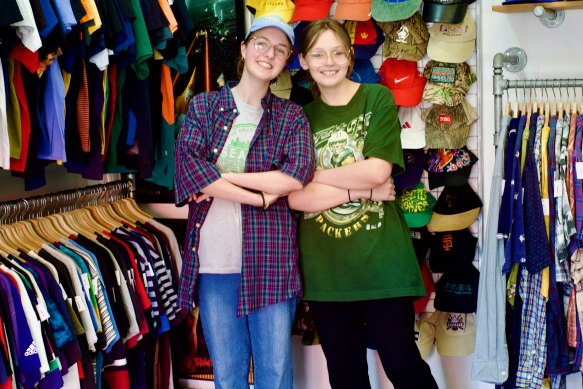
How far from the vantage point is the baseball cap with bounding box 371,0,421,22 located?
2713 mm

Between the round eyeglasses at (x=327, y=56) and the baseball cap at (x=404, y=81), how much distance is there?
771mm

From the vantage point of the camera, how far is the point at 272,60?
2104mm

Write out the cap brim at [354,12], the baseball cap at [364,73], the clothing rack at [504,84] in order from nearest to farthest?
1. the clothing rack at [504,84]
2. the cap brim at [354,12]
3. the baseball cap at [364,73]

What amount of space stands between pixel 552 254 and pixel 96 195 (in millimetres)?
1850

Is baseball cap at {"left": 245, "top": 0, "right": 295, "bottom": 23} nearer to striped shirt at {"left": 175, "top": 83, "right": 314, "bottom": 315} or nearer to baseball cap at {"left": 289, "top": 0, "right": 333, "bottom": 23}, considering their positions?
baseball cap at {"left": 289, "top": 0, "right": 333, "bottom": 23}

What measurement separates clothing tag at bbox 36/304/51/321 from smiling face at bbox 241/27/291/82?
99cm

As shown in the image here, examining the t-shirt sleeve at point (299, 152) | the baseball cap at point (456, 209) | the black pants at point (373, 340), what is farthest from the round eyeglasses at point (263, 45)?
the baseball cap at point (456, 209)

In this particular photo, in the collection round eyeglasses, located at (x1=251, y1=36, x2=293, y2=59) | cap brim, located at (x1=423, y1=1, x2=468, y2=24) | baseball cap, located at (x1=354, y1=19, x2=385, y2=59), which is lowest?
round eyeglasses, located at (x1=251, y1=36, x2=293, y2=59)

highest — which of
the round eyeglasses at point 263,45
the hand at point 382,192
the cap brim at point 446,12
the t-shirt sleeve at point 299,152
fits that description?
the cap brim at point 446,12

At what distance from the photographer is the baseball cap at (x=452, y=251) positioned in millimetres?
2879

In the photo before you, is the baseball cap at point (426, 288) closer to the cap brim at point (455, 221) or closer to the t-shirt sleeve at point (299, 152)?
the cap brim at point (455, 221)

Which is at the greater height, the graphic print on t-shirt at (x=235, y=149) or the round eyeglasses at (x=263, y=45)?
the round eyeglasses at (x=263, y=45)

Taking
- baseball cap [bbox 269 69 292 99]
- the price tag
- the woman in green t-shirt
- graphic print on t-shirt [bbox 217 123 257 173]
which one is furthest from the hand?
baseball cap [bbox 269 69 292 99]

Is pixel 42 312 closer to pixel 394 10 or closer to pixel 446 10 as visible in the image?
pixel 394 10
